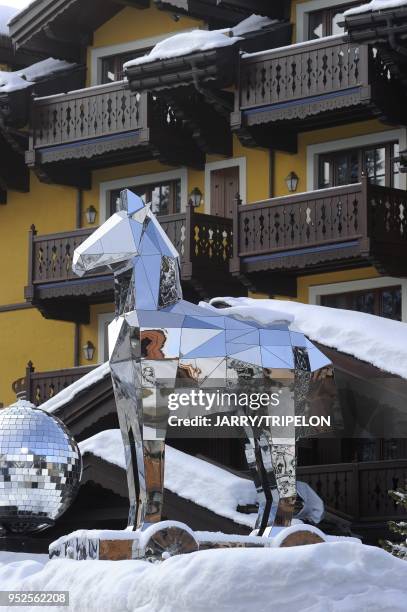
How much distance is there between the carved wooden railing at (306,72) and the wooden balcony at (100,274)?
2.08m

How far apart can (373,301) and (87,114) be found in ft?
20.5

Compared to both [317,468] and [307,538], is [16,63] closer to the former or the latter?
[317,468]

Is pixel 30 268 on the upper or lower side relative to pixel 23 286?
upper

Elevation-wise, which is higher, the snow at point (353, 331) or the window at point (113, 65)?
the window at point (113, 65)

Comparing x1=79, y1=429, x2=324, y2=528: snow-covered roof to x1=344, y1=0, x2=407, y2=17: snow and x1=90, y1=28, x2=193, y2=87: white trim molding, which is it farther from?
x1=90, y1=28, x2=193, y2=87: white trim molding

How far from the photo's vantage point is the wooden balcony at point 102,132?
95.2ft

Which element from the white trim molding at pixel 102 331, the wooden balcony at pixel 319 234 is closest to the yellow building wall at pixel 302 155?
the wooden balcony at pixel 319 234

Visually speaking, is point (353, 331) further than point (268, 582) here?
Yes

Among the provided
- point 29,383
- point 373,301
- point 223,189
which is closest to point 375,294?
point 373,301

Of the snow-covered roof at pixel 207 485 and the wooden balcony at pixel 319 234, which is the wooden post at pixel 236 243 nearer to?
the wooden balcony at pixel 319 234

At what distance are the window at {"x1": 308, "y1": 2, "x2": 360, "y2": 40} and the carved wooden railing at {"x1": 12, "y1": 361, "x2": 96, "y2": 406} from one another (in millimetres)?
6866

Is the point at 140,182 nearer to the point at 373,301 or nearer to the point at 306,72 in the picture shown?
the point at 306,72

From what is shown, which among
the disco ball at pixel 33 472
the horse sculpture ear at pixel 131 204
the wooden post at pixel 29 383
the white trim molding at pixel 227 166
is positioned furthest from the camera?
the white trim molding at pixel 227 166

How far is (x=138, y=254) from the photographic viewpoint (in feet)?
42.3
